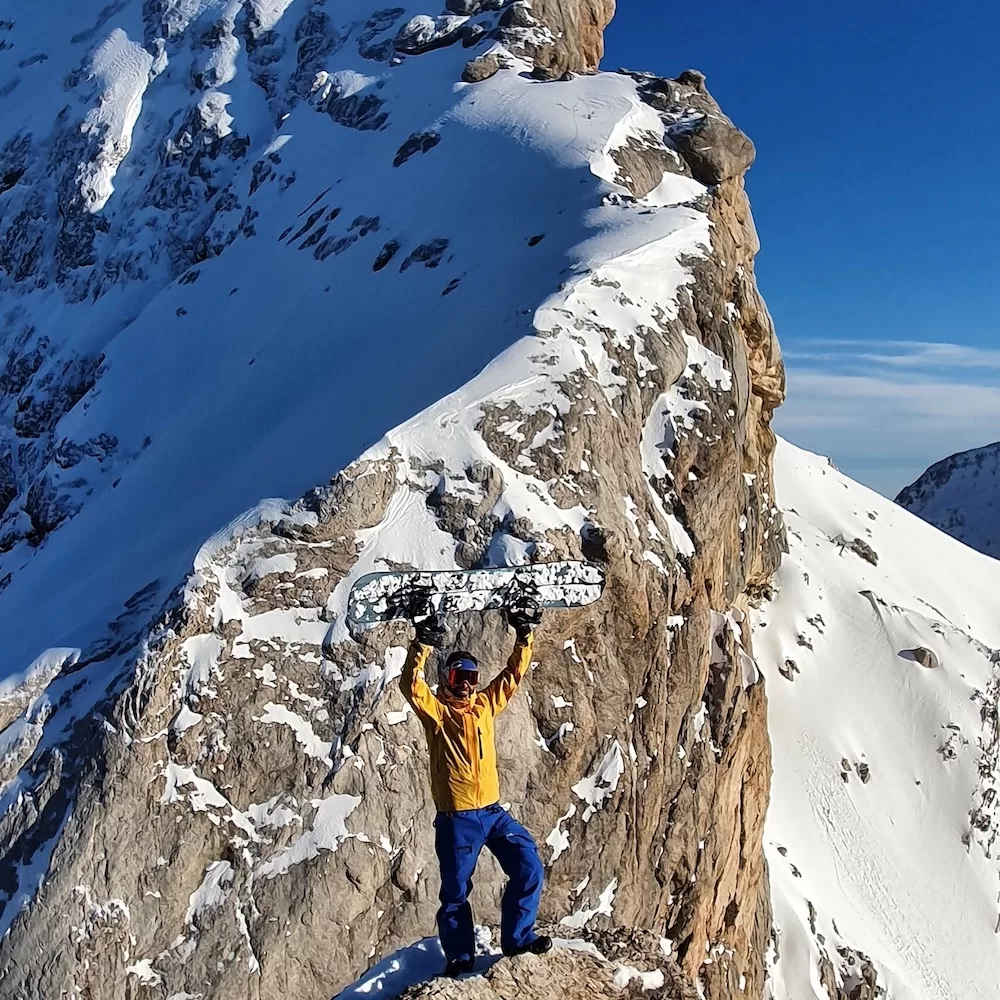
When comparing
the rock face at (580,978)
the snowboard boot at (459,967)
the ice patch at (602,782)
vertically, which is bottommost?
the ice patch at (602,782)

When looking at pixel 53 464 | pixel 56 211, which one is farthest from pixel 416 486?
pixel 56 211

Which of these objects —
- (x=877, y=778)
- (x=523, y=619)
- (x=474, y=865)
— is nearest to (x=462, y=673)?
(x=523, y=619)

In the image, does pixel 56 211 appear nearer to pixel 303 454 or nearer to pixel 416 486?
pixel 303 454

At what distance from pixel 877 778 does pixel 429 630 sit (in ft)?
76.1

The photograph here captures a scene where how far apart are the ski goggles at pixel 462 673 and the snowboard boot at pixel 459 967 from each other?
1.82m

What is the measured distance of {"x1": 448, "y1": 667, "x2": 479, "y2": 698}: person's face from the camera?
255 inches

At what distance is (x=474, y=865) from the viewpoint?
6270 millimetres

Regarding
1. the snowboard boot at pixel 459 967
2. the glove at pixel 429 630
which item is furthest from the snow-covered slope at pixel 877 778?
the glove at pixel 429 630

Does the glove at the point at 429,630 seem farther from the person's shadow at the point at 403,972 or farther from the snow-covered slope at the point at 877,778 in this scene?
the snow-covered slope at the point at 877,778

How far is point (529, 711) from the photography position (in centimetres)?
1409

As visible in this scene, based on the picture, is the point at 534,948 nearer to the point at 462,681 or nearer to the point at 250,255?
the point at 462,681

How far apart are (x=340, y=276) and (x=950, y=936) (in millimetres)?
23873

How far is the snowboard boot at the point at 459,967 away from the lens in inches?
239

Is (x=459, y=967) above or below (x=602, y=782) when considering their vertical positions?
above
